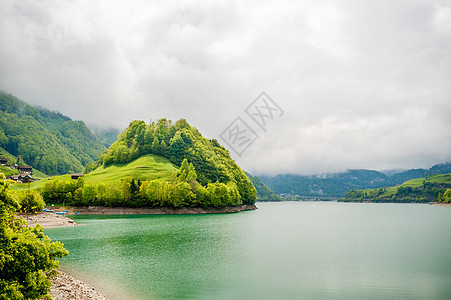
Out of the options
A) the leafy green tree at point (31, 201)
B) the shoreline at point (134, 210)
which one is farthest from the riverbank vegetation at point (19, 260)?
the shoreline at point (134, 210)

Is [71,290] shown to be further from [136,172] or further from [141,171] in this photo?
[141,171]

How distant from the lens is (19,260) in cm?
1738

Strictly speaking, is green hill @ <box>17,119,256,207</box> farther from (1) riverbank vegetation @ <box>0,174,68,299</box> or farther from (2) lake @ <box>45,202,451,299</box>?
(1) riverbank vegetation @ <box>0,174,68,299</box>

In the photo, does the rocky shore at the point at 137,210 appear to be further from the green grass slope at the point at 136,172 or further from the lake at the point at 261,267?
the lake at the point at 261,267

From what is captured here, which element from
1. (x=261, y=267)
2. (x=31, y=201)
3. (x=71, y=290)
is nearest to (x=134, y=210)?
(x=31, y=201)

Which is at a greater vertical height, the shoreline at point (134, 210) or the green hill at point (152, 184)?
the green hill at point (152, 184)

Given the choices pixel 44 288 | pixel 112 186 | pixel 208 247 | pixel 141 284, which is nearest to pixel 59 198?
pixel 112 186

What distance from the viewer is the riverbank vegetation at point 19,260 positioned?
54.9 ft

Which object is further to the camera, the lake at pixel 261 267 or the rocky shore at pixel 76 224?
the lake at pixel 261 267

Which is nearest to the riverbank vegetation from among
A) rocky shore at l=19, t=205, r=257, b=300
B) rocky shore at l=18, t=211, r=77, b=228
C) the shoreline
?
Result: rocky shore at l=19, t=205, r=257, b=300

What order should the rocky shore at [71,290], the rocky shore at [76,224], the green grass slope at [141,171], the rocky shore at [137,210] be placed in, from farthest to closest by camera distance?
the green grass slope at [141,171]
the rocky shore at [137,210]
the rocky shore at [76,224]
the rocky shore at [71,290]

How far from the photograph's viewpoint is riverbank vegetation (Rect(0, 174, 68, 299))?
16734 mm

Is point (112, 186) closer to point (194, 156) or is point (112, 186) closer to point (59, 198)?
point (59, 198)

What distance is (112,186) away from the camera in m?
132
